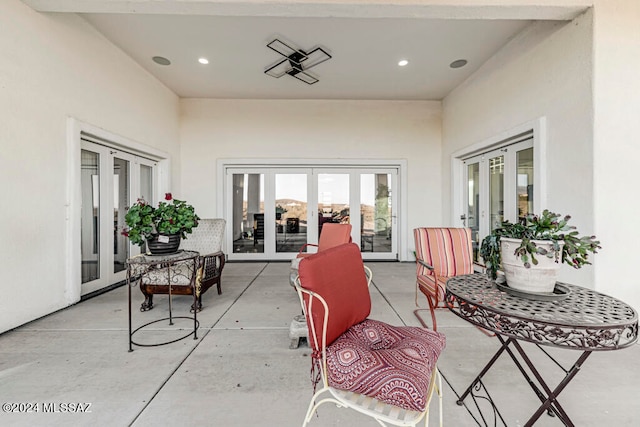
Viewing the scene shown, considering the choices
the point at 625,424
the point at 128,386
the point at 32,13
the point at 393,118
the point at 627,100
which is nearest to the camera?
the point at 625,424

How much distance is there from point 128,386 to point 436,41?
464cm

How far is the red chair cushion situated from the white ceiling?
2.35 meters

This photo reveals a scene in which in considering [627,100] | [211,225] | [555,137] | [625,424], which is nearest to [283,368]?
[625,424]

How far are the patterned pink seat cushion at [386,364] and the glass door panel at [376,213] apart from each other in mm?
4353

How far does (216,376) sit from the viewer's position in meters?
1.76

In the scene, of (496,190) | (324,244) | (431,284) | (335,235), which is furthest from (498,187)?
(324,244)

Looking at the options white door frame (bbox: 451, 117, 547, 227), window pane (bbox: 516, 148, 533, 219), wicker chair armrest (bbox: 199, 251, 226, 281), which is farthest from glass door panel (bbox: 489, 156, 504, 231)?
wicker chair armrest (bbox: 199, 251, 226, 281)

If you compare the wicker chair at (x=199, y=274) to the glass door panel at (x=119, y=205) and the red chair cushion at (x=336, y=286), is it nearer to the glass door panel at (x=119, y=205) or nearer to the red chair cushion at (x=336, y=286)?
the glass door panel at (x=119, y=205)

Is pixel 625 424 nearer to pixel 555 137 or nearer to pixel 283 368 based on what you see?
pixel 283 368

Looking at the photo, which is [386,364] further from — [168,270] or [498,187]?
[498,187]

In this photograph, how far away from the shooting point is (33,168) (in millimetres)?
2613

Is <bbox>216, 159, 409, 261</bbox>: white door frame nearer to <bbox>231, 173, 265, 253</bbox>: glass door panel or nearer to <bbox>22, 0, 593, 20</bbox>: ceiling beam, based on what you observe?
<bbox>231, 173, 265, 253</bbox>: glass door panel

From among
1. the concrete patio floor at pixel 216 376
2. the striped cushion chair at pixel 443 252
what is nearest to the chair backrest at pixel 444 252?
the striped cushion chair at pixel 443 252

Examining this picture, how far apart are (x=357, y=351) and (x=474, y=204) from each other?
14.2ft
